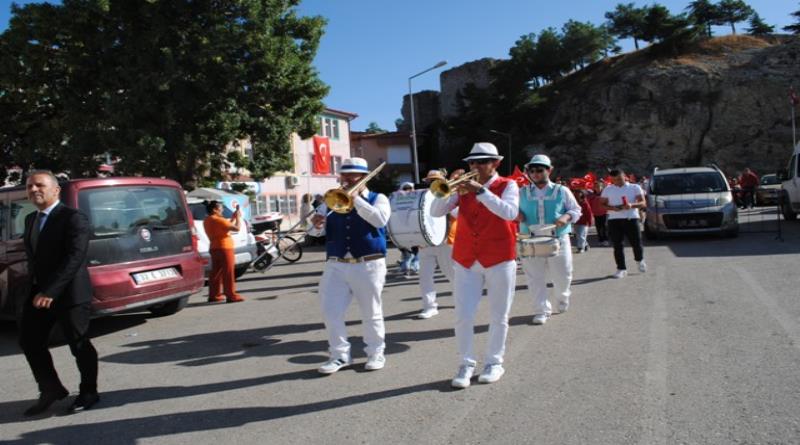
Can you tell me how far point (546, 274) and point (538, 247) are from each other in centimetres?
76

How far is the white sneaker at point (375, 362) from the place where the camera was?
5480mm

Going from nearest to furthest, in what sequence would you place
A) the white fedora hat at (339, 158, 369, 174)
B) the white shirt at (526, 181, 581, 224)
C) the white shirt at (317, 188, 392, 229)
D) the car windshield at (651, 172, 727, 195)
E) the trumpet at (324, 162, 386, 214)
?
1. the trumpet at (324, 162, 386, 214)
2. the white shirt at (317, 188, 392, 229)
3. the white fedora hat at (339, 158, 369, 174)
4. the white shirt at (526, 181, 581, 224)
5. the car windshield at (651, 172, 727, 195)

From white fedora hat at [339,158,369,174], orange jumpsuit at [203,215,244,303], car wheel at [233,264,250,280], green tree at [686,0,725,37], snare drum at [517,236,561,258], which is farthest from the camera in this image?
green tree at [686,0,725,37]

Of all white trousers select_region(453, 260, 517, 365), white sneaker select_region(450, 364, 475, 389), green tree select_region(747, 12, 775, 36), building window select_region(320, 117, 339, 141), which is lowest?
white sneaker select_region(450, 364, 475, 389)

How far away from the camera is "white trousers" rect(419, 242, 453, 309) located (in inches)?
314

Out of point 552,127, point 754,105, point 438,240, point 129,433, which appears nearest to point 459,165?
point 552,127

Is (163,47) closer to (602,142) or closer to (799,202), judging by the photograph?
(799,202)

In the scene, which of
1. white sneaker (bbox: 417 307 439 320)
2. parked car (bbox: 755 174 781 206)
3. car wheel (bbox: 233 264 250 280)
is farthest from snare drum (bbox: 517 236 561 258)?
parked car (bbox: 755 174 781 206)

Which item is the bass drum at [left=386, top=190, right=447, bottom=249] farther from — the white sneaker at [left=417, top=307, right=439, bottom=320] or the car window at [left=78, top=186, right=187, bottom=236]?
the car window at [left=78, top=186, right=187, bottom=236]

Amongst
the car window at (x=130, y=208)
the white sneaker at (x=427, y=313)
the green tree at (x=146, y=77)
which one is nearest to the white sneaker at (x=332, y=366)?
the white sneaker at (x=427, y=313)

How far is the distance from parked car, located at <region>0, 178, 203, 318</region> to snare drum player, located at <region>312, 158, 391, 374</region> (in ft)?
10.8

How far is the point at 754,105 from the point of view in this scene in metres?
50.4

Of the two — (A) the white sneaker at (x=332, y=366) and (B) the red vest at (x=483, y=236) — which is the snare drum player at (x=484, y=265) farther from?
(A) the white sneaker at (x=332, y=366)

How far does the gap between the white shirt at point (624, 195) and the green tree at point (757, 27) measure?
→ 195ft
